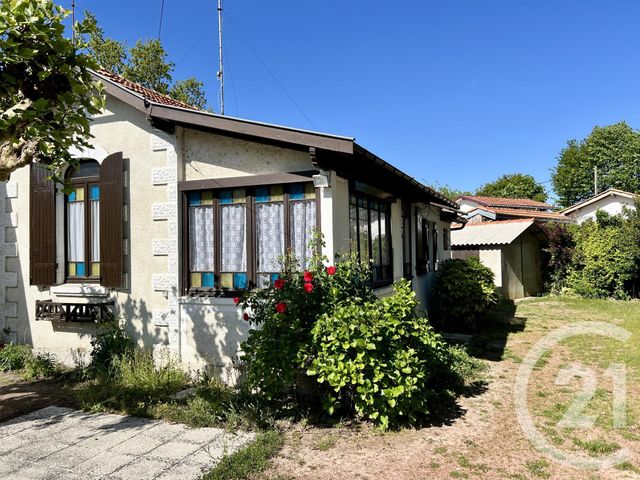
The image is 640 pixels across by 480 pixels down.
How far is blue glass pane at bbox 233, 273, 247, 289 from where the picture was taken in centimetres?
645

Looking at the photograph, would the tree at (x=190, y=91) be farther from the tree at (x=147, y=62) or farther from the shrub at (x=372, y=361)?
the shrub at (x=372, y=361)

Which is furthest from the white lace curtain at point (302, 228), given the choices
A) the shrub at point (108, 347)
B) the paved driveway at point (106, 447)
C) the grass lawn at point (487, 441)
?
the shrub at point (108, 347)

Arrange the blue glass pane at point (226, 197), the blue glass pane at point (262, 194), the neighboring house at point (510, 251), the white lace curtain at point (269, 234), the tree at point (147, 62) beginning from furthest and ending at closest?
the tree at point (147, 62) < the neighboring house at point (510, 251) < the blue glass pane at point (226, 197) < the blue glass pane at point (262, 194) < the white lace curtain at point (269, 234)

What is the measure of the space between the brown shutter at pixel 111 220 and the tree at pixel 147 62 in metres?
18.2

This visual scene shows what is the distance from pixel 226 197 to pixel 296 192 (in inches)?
46.6

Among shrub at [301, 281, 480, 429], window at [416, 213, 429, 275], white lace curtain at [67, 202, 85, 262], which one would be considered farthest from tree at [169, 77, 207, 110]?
shrub at [301, 281, 480, 429]

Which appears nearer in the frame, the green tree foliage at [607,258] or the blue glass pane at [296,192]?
the blue glass pane at [296,192]

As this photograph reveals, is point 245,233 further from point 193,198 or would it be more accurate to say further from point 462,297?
point 462,297

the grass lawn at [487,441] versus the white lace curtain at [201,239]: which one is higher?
the white lace curtain at [201,239]

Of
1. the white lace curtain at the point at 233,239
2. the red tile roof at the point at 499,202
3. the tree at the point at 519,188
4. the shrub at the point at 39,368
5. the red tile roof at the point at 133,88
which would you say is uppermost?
the tree at the point at 519,188

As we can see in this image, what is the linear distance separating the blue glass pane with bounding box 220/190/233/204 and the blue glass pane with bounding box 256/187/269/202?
0.47m

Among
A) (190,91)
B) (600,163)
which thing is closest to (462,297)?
(190,91)

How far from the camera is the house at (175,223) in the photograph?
244 inches

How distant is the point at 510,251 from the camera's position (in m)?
17.6
